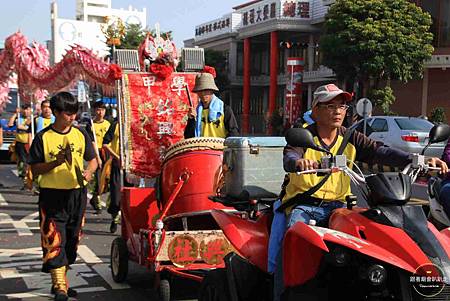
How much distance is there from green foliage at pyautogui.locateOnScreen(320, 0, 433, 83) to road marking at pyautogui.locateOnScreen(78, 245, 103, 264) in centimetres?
2011

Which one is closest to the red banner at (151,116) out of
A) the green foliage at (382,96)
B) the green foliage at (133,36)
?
the green foliage at (382,96)

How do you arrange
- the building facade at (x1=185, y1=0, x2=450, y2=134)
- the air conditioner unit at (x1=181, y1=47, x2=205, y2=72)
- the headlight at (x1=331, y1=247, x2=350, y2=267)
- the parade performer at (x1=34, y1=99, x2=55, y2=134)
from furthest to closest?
the building facade at (x1=185, y1=0, x2=450, y2=134)
the parade performer at (x1=34, y1=99, x2=55, y2=134)
the air conditioner unit at (x1=181, y1=47, x2=205, y2=72)
the headlight at (x1=331, y1=247, x2=350, y2=267)

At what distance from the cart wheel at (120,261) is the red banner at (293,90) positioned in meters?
23.9

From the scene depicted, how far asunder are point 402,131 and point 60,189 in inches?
515

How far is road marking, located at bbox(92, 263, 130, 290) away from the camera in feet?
18.1

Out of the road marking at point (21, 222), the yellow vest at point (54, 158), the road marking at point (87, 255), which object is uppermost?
the yellow vest at point (54, 158)

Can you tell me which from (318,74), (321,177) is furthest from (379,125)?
(318,74)

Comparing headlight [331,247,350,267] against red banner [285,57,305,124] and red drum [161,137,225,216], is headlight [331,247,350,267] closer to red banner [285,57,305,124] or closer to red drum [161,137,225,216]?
red drum [161,137,225,216]

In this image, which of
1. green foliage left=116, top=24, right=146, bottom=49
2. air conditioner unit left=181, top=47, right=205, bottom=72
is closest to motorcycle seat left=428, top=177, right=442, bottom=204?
air conditioner unit left=181, top=47, right=205, bottom=72

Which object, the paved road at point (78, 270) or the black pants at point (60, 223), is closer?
the black pants at point (60, 223)

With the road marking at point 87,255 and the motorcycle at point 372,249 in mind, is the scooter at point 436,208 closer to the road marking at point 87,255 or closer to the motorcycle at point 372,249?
the motorcycle at point 372,249

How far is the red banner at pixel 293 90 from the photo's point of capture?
29448 millimetres

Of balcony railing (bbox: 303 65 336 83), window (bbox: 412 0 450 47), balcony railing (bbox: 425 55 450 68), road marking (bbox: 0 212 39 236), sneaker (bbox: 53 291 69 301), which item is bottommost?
road marking (bbox: 0 212 39 236)

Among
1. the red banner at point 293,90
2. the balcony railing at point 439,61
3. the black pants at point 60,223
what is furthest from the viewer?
the red banner at point 293,90
